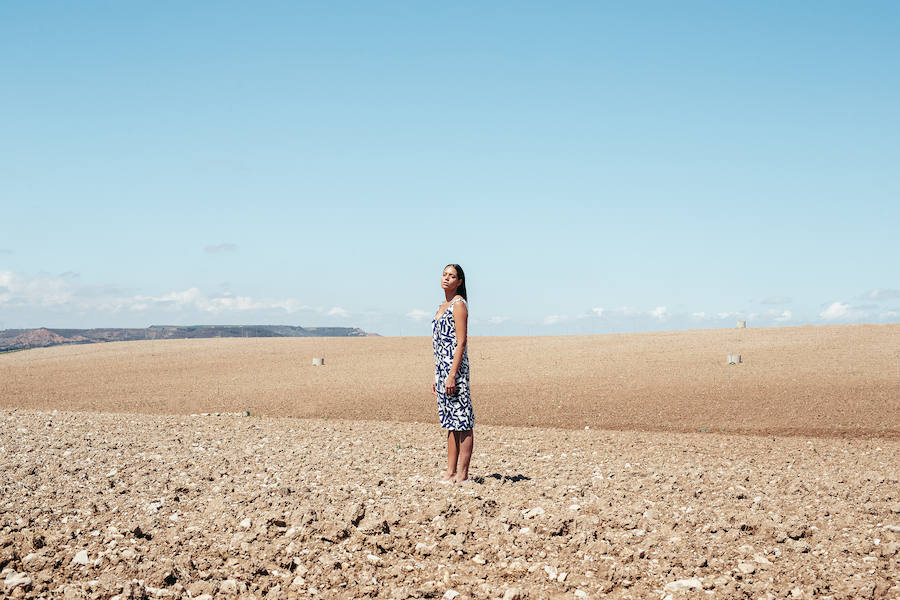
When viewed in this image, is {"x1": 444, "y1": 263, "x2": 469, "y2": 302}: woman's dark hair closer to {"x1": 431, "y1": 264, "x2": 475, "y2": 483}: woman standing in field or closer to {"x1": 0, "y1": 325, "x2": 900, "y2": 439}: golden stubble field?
{"x1": 431, "y1": 264, "x2": 475, "y2": 483}: woman standing in field

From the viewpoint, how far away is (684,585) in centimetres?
564

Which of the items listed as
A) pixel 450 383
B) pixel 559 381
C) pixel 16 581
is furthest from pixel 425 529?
pixel 559 381

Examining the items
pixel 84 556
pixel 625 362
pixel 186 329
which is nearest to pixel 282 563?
pixel 84 556

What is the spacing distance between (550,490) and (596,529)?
58.3 inches

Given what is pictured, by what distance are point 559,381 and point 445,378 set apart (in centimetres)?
1970

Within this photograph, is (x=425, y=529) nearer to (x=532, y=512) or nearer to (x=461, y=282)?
(x=532, y=512)

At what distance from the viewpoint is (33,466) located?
347 inches

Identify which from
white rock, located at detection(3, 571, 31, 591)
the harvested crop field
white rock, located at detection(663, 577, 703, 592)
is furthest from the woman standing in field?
white rock, located at detection(3, 571, 31, 591)

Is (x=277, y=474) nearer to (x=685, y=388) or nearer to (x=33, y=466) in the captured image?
(x=33, y=466)

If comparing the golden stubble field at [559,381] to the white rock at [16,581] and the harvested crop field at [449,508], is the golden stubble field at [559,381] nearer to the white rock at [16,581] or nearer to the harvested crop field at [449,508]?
the harvested crop field at [449,508]

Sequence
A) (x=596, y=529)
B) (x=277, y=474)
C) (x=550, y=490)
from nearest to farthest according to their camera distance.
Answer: (x=596, y=529), (x=550, y=490), (x=277, y=474)

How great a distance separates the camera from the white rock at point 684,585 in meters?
5.60

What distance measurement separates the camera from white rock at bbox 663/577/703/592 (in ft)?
18.4

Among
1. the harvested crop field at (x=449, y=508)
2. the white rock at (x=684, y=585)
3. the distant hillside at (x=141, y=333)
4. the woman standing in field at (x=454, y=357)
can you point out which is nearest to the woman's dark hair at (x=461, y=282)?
the woman standing in field at (x=454, y=357)
